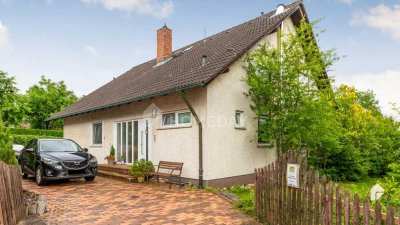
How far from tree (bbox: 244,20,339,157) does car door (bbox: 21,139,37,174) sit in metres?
8.91

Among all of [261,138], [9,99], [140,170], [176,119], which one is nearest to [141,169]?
[140,170]

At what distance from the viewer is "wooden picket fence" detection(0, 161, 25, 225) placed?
17.8 feet

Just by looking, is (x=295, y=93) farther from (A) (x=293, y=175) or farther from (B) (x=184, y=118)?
(A) (x=293, y=175)

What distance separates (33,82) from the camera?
5466 cm

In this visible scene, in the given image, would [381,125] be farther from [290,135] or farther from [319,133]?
[290,135]

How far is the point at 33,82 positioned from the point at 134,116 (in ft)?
154

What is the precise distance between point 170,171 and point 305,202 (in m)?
7.78

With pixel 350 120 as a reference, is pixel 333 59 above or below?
above

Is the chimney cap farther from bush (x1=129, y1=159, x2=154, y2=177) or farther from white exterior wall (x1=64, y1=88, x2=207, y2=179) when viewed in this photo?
bush (x1=129, y1=159, x2=154, y2=177)

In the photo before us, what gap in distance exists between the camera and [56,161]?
11.9m

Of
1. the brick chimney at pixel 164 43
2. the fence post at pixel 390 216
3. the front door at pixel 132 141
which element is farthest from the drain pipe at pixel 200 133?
the brick chimney at pixel 164 43

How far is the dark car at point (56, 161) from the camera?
1188cm

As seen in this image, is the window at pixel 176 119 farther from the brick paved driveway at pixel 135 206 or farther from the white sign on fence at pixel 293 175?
the white sign on fence at pixel 293 175

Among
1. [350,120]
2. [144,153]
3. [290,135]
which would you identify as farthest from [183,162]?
[350,120]
